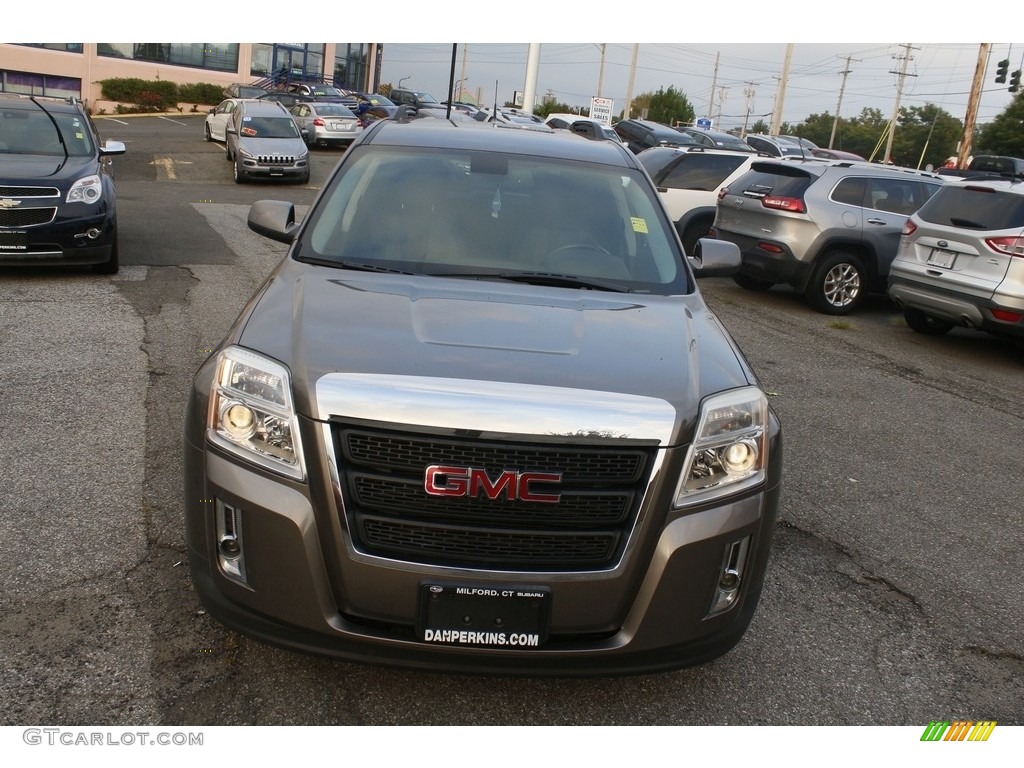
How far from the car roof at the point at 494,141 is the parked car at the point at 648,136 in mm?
20823

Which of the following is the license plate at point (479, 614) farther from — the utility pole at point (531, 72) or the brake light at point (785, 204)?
the utility pole at point (531, 72)

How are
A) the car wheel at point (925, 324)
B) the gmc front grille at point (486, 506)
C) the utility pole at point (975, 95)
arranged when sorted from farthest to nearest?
the utility pole at point (975, 95), the car wheel at point (925, 324), the gmc front grille at point (486, 506)

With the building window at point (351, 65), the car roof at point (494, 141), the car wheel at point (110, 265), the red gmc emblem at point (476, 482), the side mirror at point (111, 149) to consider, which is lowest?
the car wheel at point (110, 265)

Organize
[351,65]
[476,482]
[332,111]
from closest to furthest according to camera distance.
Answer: [476,482] < [332,111] < [351,65]

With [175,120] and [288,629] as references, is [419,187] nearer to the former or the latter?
[288,629]

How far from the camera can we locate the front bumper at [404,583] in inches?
113

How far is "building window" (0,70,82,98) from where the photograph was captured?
45656 millimetres

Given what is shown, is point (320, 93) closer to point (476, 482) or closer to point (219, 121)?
point (219, 121)

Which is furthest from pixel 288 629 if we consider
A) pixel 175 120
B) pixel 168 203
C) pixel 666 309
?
pixel 175 120

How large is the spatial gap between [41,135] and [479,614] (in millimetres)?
9609

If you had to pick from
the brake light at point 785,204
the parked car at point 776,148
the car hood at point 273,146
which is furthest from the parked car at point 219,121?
the brake light at point 785,204

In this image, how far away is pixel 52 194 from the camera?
9.50 metres

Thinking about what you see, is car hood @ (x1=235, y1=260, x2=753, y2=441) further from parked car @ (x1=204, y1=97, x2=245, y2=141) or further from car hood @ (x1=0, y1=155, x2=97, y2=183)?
parked car @ (x1=204, y1=97, x2=245, y2=141)

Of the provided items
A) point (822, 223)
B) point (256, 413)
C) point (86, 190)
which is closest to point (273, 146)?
point (86, 190)
